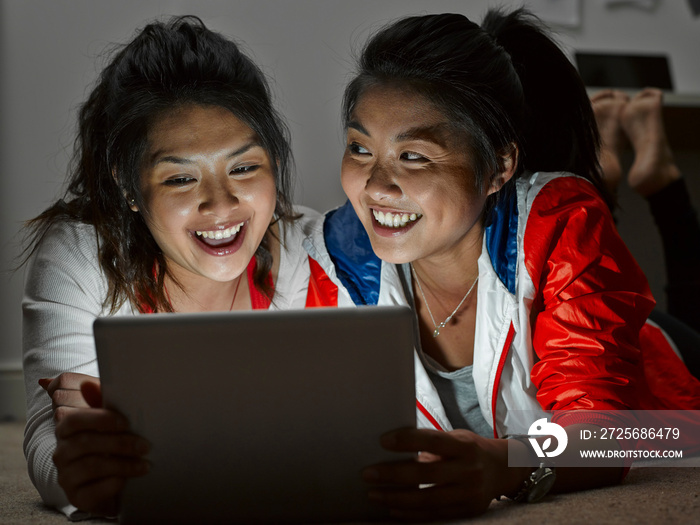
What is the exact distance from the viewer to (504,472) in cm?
78

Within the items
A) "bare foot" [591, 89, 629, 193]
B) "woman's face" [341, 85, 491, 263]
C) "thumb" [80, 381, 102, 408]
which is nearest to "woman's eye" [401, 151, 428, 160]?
"woman's face" [341, 85, 491, 263]

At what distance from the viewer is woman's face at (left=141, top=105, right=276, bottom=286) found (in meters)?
1.11

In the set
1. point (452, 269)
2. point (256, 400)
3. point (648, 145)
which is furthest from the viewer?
point (648, 145)

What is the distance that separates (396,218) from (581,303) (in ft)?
0.99

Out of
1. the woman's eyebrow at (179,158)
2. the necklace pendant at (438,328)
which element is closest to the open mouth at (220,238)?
the woman's eyebrow at (179,158)

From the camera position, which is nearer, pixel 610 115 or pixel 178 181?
pixel 178 181

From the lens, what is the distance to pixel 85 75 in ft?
6.78

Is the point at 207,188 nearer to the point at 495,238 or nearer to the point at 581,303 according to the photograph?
the point at 495,238

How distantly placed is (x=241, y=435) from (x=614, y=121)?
1572 millimetres

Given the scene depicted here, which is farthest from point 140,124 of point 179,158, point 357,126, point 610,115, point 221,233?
point 610,115

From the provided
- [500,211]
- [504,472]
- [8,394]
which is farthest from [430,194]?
[8,394]

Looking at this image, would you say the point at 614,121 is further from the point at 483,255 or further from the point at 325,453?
the point at 325,453

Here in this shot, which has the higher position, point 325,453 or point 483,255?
point 483,255

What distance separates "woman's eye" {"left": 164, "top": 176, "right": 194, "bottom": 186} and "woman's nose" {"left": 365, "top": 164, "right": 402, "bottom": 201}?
0.28m
